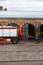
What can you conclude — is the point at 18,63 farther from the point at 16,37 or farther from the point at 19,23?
the point at 19,23

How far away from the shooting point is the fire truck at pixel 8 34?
36000 millimetres

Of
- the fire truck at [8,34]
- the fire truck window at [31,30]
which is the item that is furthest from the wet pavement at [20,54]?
the fire truck window at [31,30]

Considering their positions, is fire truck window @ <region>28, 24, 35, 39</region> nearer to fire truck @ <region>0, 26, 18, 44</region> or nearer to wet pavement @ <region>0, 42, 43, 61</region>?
fire truck @ <region>0, 26, 18, 44</region>

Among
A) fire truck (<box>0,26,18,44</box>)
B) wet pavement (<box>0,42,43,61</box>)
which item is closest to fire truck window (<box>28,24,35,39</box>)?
fire truck (<box>0,26,18,44</box>)

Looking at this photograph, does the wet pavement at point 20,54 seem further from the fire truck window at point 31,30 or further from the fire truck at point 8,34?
the fire truck window at point 31,30

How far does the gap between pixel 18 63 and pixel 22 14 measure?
32083 mm

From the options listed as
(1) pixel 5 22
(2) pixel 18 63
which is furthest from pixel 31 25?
(2) pixel 18 63

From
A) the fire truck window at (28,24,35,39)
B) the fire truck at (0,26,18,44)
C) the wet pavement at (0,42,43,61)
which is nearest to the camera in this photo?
the wet pavement at (0,42,43,61)

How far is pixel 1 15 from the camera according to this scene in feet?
152

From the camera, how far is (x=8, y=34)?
1427 inches

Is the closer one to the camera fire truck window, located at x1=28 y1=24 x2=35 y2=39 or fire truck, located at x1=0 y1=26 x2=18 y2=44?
fire truck, located at x1=0 y1=26 x2=18 y2=44

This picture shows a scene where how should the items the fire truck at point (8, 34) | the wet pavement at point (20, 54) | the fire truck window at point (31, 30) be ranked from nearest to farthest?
1. the wet pavement at point (20, 54)
2. the fire truck at point (8, 34)
3. the fire truck window at point (31, 30)

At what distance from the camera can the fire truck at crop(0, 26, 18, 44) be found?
36000 mm

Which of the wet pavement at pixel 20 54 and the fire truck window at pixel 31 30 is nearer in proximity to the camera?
the wet pavement at pixel 20 54
